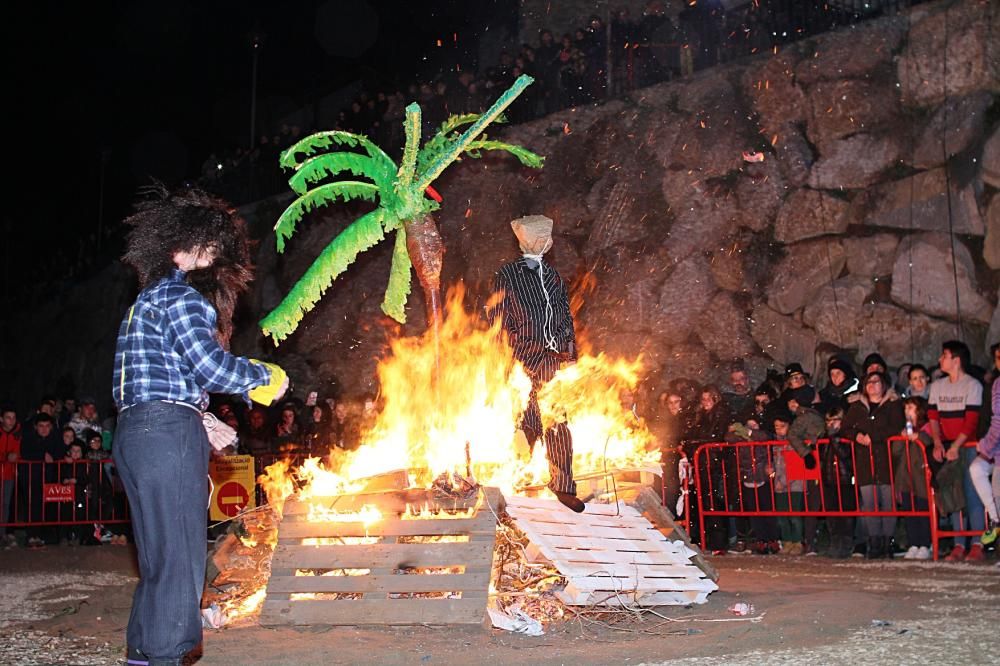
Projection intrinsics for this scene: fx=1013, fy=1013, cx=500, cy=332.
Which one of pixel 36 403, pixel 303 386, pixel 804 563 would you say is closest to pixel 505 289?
pixel 804 563

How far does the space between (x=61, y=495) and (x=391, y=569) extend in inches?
346

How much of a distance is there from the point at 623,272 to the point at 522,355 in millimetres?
8641

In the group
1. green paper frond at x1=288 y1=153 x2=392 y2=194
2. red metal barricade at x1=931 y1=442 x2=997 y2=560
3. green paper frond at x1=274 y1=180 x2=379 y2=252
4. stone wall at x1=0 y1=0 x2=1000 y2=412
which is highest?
stone wall at x1=0 y1=0 x2=1000 y2=412

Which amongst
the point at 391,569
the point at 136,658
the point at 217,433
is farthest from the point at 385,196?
the point at 136,658

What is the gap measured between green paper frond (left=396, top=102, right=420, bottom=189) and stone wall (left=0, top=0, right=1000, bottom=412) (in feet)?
26.1

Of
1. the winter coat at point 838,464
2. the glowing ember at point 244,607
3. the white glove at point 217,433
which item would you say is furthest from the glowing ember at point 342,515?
the winter coat at point 838,464

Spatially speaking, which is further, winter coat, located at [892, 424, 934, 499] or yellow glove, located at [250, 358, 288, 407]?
winter coat, located at [892, 424, 934, 499]

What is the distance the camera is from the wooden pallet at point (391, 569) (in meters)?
5.77

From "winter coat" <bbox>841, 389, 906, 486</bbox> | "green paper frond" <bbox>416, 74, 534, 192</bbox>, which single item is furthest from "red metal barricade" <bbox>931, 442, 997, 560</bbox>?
"green paper frond" <bbox>416, 74, 534, 192</bbox>

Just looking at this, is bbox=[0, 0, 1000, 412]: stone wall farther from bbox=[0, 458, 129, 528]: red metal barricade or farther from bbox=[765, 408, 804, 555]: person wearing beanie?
bbox=[0, 458, 129, 528]: red metal barricade

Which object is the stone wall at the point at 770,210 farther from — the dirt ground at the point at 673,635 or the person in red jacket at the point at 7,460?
the dirt ground at the point at 673,635

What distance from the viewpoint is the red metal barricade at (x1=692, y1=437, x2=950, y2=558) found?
980 cm

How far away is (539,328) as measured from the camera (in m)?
6.89

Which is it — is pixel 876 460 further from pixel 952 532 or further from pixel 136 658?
pixel 136 658
